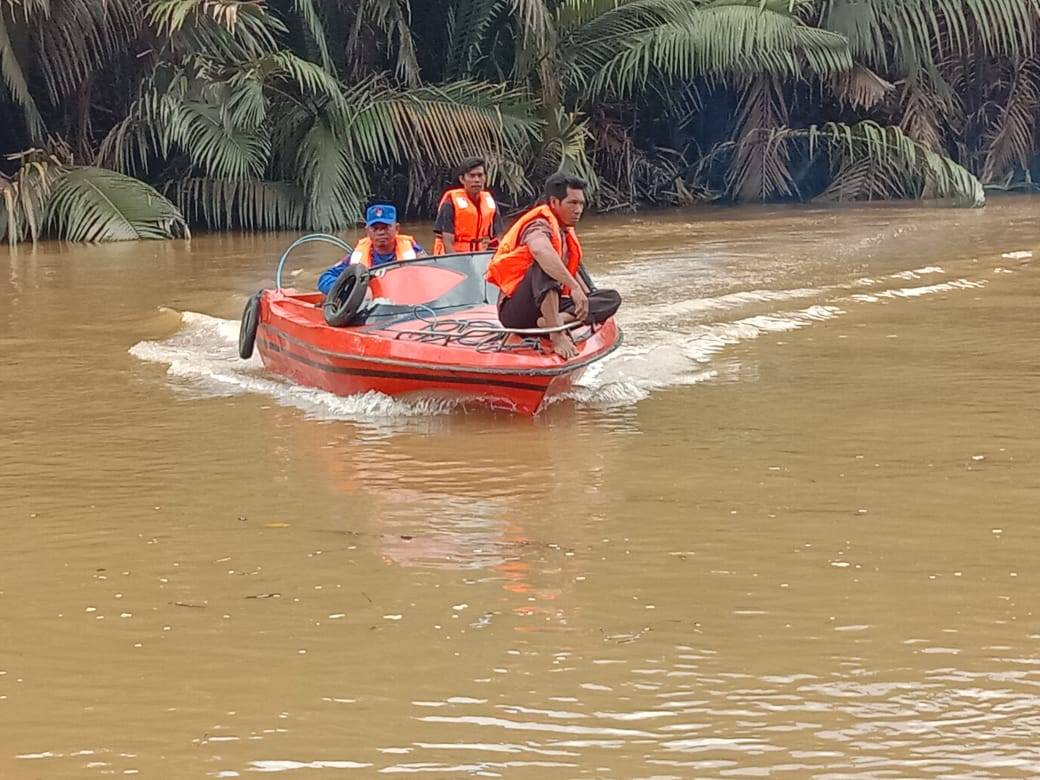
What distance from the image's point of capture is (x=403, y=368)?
904cm

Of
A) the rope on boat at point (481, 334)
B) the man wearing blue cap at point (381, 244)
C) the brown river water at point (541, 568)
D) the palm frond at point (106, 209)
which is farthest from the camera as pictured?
the palm frond at point (106, 209)

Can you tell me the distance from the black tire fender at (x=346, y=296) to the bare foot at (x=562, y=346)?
1379 mm

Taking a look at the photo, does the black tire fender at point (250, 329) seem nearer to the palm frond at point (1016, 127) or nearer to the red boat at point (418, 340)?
the red boat at point (418, 340)

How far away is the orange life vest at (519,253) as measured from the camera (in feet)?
29.7

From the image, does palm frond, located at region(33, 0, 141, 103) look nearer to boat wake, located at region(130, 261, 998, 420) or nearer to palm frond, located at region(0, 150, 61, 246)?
palm frond, located at region(0, 150, 61, 246)

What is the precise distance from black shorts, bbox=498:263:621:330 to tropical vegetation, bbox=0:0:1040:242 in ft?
38.1

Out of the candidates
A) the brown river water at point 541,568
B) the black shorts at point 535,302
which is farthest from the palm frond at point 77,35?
the black shorts at point 535,302

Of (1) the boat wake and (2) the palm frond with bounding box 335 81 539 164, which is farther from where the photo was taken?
(2) the palm frond with bounding box 335 81 539 164

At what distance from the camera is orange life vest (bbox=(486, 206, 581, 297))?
9.05 m

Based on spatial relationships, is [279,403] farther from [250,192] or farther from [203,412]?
[250,192]

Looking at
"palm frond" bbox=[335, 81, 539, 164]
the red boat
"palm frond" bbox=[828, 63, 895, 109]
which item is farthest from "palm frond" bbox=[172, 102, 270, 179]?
the red boat

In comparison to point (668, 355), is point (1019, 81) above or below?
above

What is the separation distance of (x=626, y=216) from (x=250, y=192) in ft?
19.9

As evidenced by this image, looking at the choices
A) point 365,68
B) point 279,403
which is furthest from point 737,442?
point 365,68
